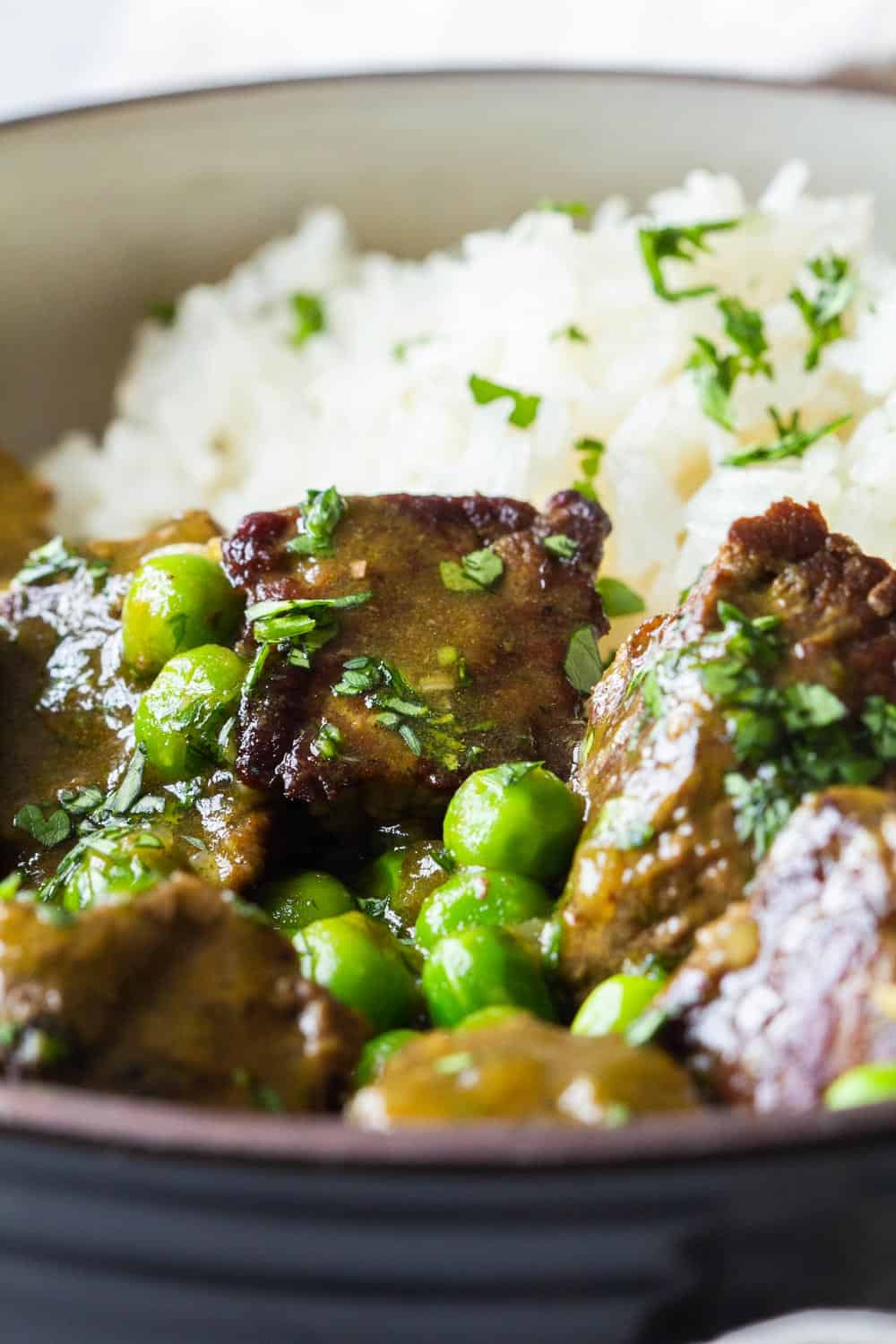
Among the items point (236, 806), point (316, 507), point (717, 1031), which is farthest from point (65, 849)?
point (717, 1031)

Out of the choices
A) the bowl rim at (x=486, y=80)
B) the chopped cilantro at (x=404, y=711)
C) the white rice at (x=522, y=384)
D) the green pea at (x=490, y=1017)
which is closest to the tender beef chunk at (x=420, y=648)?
the chopped cilantro at (x=404, y=711)

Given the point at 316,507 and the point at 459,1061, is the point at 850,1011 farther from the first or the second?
the point at 316,507

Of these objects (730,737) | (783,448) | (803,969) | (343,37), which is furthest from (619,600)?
(343,37)

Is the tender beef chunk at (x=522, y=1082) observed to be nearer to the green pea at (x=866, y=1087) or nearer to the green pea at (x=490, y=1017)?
the green pea at (x=490, y=1017)

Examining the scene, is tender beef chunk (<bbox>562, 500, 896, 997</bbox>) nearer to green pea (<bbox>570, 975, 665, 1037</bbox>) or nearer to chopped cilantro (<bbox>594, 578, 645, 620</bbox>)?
green pea (<bbox>570, 975, 665, 1037</bbox>)

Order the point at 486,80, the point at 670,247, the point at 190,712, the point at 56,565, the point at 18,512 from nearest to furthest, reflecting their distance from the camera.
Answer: the point at 190,712
the point at 56,565
the point at 670,247
the point at 18,512
the point at 486,80

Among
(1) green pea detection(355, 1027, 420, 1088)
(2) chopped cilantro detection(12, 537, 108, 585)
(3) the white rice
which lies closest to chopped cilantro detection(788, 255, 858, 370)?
(3) the white rice

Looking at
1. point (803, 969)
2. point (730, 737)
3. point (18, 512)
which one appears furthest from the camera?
point (18, 512)

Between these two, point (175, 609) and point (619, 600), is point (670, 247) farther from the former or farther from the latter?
point (175, 609)
